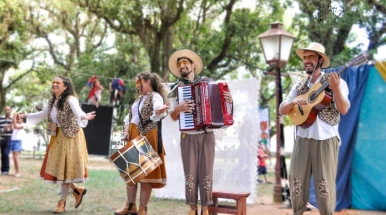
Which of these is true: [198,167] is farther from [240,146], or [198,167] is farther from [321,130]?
[240,146]

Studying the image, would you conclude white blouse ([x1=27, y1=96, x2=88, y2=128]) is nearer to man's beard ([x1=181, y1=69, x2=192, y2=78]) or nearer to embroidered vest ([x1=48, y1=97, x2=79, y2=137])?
embroidered vest ([x1=48, y1=97, x2=79, y2=137])

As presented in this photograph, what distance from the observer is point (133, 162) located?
5.11 meters

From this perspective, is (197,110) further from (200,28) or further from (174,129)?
(200,28)

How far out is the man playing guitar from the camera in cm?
449

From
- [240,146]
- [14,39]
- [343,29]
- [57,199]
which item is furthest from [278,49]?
[14,39]

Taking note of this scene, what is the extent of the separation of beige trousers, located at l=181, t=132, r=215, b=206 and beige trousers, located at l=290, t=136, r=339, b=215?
92 cm

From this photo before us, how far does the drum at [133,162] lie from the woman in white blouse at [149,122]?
0.24 metres

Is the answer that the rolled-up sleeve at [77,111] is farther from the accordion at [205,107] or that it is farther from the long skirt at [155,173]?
the accordion at [205,107]

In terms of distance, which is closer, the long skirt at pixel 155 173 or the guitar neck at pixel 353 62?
the guitar neck at pixel 353 62

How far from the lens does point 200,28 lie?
18.6 metres

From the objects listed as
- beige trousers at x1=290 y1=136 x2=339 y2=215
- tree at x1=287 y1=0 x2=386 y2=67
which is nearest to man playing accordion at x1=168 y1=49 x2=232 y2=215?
beige trousers at x1=290 y1=136 x2=339 y2=215

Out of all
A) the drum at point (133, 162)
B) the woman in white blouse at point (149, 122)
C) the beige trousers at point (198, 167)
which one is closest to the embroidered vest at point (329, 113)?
the beige trousers at point (198, 167)

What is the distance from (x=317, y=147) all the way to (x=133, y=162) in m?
1.87

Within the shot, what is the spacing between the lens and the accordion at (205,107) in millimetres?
4973
